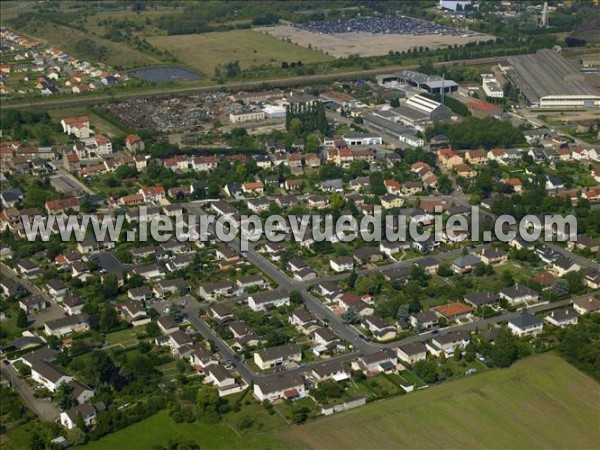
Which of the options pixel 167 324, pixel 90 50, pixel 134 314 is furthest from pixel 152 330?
pixel 90 50

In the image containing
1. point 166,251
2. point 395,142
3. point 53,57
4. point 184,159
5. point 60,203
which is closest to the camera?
point 166,251

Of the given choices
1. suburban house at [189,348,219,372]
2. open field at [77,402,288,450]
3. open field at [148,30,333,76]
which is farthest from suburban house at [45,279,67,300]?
open field at [148,30,333,76]

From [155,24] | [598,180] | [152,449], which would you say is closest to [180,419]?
[152,449]

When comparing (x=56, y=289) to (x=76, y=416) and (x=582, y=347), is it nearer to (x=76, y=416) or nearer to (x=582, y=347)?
(x=76, y=416)

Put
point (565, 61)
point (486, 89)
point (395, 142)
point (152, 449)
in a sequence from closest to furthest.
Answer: point (152, 449) → point (395, 142) → point (486, 89) → point (565, 61)

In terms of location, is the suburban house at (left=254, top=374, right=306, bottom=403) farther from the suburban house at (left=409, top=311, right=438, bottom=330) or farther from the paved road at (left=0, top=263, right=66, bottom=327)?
the paved road at (left=0, top=263, right=66, bottom=327)

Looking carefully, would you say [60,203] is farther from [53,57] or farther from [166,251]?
[53,57]
